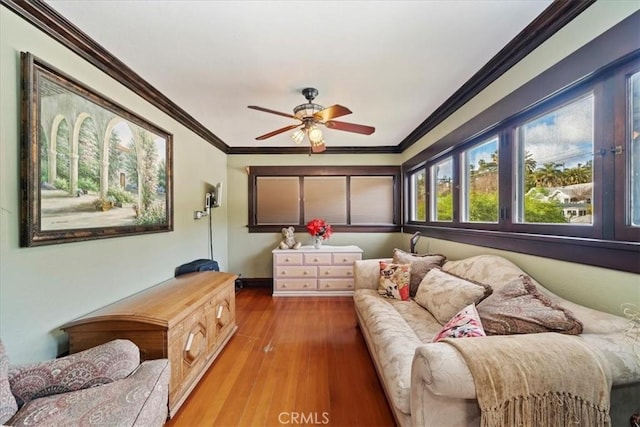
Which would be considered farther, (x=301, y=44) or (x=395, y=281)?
(x=395, y=281)

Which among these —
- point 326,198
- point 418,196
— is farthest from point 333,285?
point 418,196

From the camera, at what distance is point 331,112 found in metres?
2.09

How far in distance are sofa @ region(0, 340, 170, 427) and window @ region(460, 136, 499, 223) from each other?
271 centimetres

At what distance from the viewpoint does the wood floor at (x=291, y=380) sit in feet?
5.20

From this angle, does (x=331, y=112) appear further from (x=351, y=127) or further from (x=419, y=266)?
(x=419, y=266)

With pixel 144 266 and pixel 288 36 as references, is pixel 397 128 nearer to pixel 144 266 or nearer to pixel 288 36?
pixel 288 36

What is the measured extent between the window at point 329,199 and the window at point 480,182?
5.93 ft

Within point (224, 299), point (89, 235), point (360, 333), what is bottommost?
point (360, 333)

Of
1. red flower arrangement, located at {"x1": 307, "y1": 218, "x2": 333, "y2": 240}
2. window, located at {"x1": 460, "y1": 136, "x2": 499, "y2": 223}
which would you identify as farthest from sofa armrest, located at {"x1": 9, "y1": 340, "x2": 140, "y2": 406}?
red flower arrangement, located at {"x1": 307, "y1": 218, "x2": 333, "y2": 240}

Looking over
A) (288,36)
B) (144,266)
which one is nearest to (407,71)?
(288,36)

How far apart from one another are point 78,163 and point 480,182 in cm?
330

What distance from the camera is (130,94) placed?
2131 millimetres

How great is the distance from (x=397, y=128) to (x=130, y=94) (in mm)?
3075

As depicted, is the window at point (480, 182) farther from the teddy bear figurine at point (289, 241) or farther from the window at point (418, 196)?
the teddy bear figurine at point (289, 241)
